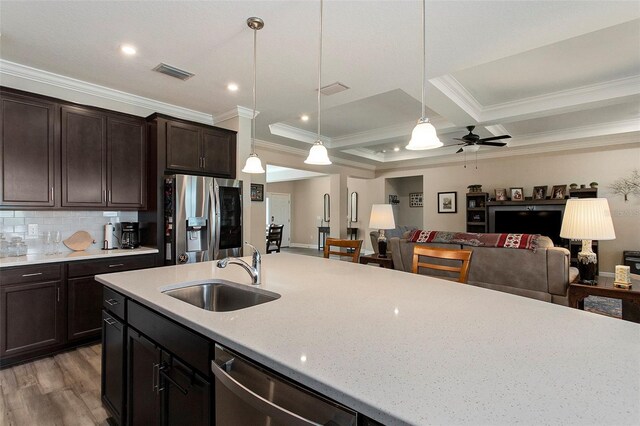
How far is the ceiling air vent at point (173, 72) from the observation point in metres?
2.86

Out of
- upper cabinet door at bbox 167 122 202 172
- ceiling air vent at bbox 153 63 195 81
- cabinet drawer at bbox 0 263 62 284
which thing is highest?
ceiling air vent at bbox 153 63 195 81

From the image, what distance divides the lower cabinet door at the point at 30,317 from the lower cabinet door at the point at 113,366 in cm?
128

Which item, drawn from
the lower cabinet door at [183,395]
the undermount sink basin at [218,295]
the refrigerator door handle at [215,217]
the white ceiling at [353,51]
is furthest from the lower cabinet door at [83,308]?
the lower cabinet door at [183,395]

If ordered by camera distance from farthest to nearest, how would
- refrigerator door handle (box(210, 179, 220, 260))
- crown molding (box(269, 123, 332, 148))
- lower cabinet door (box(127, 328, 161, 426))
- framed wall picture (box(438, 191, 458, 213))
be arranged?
framed wall picture (box(438, 191, 458, 213)) < crown molding (box(269, 123, 332, 148)) < refrigerator door handle (box(210, 179, 220, 260)) < lower cabinet door (box(127, 328, 161, 426))

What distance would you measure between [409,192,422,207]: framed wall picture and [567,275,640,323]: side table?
A: 6.68 metres

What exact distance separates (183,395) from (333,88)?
2.97m

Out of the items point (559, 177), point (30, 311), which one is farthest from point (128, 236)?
point (559, 177)

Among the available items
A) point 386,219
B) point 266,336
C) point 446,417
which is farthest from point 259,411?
point 386,219

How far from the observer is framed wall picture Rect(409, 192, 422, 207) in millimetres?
9555

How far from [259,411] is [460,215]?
754cm

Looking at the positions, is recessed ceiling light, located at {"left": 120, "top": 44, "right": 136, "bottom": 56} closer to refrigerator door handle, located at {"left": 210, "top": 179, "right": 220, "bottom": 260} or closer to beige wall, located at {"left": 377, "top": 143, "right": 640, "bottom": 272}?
refrigerator door handle, located at {"left": 210, "top": 179, "right": 220, "bottom": 260}

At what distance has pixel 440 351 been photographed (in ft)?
3.03

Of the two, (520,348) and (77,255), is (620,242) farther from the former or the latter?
(77,255)

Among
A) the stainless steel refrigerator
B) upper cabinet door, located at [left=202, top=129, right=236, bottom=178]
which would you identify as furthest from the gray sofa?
upper cabinet door, located at [left=202, top=129, right=236, bottom=178]
